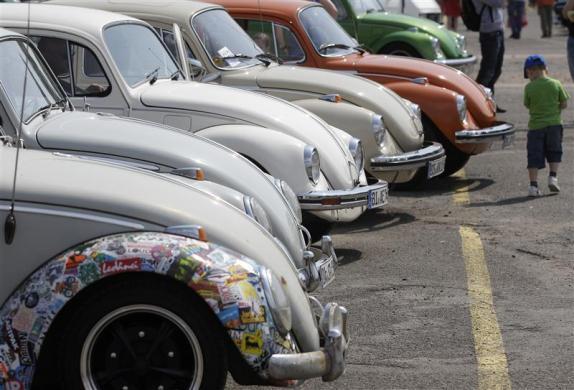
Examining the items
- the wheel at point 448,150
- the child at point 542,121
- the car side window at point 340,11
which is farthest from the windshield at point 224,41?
the car side window at point 340,11

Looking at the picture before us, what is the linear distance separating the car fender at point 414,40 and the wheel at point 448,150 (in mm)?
5230

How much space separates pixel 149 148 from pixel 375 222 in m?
3.92

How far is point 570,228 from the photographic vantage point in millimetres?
9391

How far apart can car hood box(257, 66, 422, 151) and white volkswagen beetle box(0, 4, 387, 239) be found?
143cm

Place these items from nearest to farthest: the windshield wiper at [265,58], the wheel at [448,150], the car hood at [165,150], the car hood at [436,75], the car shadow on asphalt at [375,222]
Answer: the car hood at [165,150]
the car shadow on asphalt at [375,222]
the windshield wiper at [265,58]
the wheel at [448,150]
the car hood at [436,75]

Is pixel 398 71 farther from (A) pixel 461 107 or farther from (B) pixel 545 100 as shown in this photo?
(B) pixel 545 100

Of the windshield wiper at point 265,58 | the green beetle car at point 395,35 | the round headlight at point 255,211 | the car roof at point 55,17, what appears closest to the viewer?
the round headlight at point 255,211

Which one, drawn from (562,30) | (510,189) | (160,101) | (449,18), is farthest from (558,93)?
(562,30)

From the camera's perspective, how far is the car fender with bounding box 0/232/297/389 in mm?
4469

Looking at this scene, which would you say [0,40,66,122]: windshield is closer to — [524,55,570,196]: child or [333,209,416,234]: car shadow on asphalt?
[333,209,416,234]: car shadow on asphalt

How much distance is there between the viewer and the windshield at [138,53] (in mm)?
8242

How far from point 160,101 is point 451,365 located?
320cm

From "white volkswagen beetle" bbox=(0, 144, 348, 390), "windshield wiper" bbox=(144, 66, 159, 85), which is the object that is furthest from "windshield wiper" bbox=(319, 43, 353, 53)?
"white volkswagen beetle" bbox=(0, 144, 348, 390)

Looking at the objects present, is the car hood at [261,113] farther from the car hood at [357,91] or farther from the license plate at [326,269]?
the license plate at [326,269]
